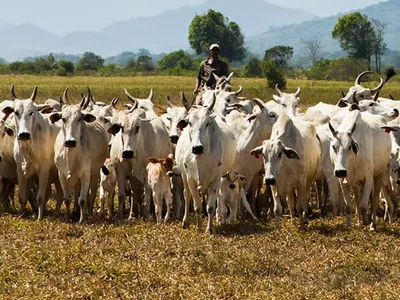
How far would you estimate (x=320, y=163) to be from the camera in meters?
13.0

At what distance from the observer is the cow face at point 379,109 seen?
46.7 feet

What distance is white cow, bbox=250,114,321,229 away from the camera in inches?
448

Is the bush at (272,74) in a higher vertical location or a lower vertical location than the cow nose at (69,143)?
lower

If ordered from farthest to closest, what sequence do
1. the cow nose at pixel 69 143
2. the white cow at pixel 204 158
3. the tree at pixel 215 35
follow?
1. the tree at pixel 215 35
2. the cow nose at pixel 69 143
3. the white cow at pixel 204 158

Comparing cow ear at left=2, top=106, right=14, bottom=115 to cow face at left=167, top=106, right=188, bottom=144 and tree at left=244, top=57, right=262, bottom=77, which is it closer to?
cow face at left=167, top=106, right=188, bottom=144

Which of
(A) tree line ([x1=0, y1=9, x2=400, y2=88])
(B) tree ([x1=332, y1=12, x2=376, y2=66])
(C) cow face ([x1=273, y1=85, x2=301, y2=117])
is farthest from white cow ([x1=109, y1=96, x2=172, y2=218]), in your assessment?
Answer: (B) tree ([x1=332, y1=12, x2=376, y2=66])

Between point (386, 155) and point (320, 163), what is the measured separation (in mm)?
1248

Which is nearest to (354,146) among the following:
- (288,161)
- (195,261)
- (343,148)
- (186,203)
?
(343,148)

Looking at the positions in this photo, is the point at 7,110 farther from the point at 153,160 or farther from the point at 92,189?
the point at 153,160

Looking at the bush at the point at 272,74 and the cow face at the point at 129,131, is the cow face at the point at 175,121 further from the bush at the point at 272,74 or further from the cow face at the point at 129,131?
the bush at the point at 272,74

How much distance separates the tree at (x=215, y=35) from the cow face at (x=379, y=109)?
93.0 metres

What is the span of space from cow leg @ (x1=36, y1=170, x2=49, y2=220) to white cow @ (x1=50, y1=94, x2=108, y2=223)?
0.31 meters

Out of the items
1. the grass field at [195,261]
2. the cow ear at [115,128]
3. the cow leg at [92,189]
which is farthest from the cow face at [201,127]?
the cow leg at [92,189]

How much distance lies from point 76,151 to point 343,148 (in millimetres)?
3984
